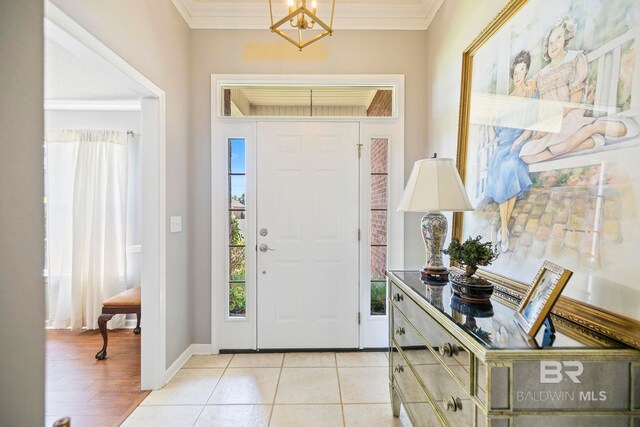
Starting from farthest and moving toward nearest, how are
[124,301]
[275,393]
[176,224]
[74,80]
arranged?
1. [74,80]
2. [124,301]
3. [176,224]
4. [275,393]

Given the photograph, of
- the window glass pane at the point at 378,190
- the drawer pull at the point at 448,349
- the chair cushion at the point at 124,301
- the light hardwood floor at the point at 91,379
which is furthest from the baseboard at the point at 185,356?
the drawer pull at the point at 448,349

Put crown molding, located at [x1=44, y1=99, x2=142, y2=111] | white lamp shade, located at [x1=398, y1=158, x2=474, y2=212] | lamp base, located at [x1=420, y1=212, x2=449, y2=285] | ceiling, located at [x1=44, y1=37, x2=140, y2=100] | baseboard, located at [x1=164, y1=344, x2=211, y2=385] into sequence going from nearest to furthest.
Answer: white lamp shade, located at [x1=398, y1=158, x2=474, y2=212], lamp base, located at [x1=420, y1=212, x2=449, y2=285], baseboard, located at [x1=164, y1=344, x2=211, y2=385], ceiling, located at [x1=44, y1=37, x2=140, y2=100], crown molding, located at [x1=44, y1=99, x2=142, y2=111]

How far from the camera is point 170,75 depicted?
2.47 meters

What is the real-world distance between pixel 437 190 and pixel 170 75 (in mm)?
2204

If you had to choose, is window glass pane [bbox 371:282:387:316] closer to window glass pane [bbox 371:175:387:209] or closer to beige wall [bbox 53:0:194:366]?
window glass pane [bbox 371:175:387:209]

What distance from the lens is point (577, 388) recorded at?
88cm

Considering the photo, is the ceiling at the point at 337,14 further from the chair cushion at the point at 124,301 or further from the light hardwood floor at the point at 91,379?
the light hardwood floor at the point at 91,379

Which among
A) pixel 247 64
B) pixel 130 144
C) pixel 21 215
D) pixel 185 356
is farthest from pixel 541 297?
pixel 130 144

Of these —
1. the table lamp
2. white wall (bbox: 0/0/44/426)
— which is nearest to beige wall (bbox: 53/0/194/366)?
white wall (bbox: 0/0/44/426)

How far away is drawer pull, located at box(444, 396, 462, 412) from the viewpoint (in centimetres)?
106

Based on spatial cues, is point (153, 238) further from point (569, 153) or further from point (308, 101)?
point (569, 153)

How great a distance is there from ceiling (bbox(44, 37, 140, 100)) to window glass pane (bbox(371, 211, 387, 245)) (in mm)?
2252
